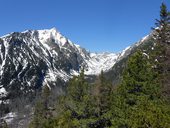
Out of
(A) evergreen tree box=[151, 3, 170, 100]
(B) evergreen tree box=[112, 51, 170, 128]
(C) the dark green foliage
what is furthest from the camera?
(A) evergreen tree box=[151, 3, 170, 100]

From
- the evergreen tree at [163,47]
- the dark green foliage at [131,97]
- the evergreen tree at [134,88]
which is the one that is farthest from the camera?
the evergreen tree at [163,47]

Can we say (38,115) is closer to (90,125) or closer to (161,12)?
(90,125)

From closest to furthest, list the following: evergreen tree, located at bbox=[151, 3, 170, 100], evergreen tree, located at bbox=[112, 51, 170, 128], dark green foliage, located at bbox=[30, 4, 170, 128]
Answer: dark green foliage, located at bbox=[30, 4, 170, 128]
evergreen tree, located at bbox=[112, 51, 170, 128]
evergreen tree, located at bbox=[151, 3, 170, 100]

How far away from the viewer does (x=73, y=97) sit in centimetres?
5478

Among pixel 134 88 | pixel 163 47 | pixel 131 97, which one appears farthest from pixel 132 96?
pixel 163 47

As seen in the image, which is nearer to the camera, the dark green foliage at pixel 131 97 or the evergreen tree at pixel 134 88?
the dark green foliage at pixel 131 97

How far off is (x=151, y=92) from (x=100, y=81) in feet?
56.8

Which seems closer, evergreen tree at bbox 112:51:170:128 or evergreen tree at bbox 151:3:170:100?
evergreen tree at bbox 112:51:170:128

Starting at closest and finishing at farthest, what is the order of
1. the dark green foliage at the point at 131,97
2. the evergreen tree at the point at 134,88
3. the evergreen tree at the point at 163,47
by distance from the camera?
the dark green foliage at the point at 131,97
the evergreen tree at the point at 134,88
the evergreen tree at the point at 163,47

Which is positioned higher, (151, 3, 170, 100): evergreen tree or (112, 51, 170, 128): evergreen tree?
(151, 3, 170, 100): evergreen tree

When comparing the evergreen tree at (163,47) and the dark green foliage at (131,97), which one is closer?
the dark green foliage at (131,97)

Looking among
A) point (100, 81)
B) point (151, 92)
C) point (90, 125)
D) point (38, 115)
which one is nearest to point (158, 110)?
point (151, 92)

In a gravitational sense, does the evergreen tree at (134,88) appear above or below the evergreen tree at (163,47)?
below

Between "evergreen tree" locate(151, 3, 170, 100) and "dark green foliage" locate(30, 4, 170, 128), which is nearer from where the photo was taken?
"dark green foliage" locate(30, 4, 170, 128)
